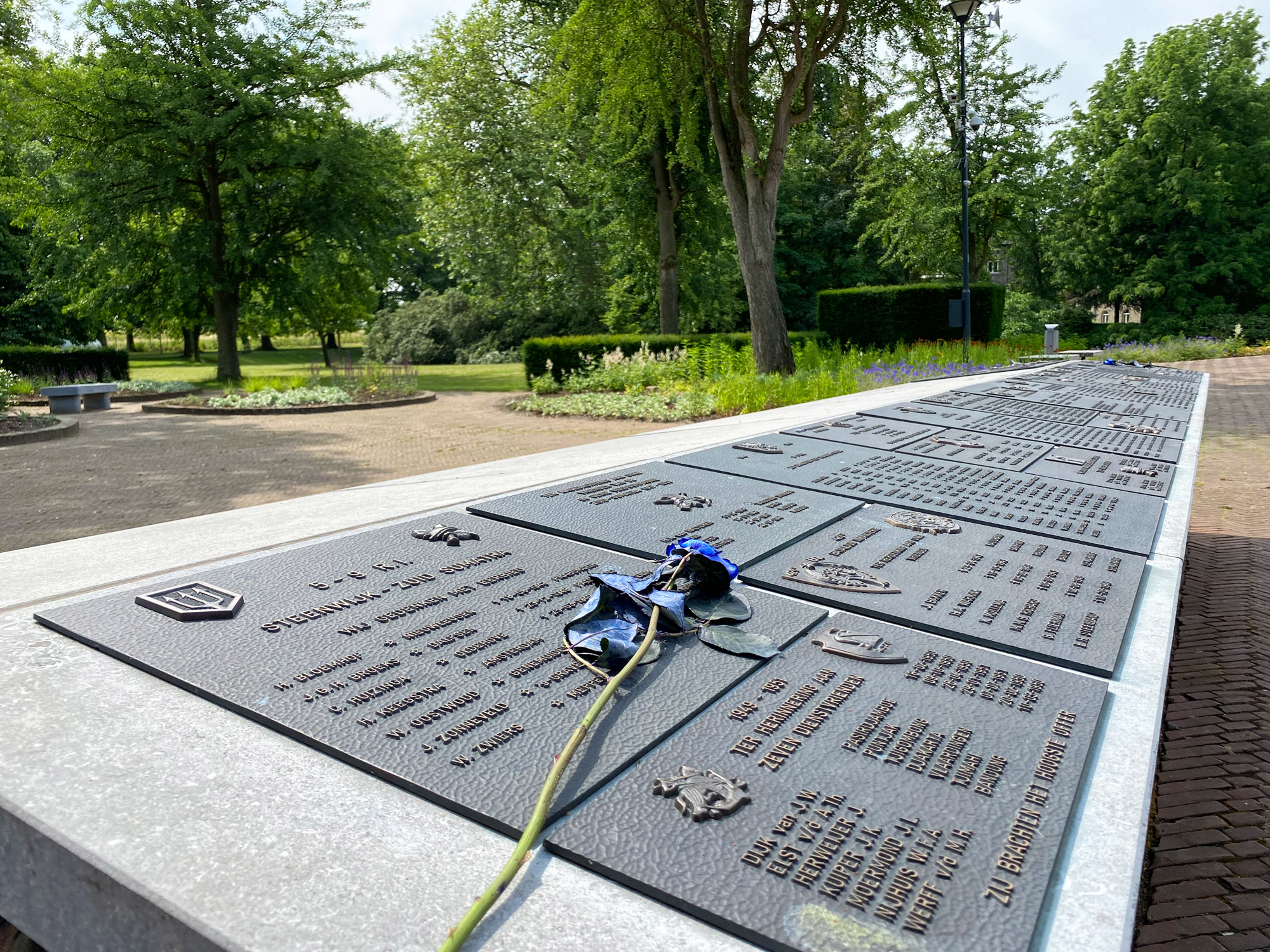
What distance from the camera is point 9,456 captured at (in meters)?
11.5

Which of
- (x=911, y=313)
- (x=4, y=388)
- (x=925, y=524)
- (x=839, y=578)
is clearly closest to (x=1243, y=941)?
(x=839, y=578)

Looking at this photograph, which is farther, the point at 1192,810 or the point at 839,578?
the point at 1192,810

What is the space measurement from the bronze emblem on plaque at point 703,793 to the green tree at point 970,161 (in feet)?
96.6

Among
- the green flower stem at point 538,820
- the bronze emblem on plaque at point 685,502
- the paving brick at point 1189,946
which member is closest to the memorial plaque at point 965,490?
the bronze emblem on plaque at point 685,502

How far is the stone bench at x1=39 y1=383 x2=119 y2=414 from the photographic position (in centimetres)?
1673

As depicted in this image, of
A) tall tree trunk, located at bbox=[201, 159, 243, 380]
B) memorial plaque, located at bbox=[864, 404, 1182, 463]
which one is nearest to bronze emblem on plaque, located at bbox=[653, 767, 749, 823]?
memorial plaque, located at bbox=[864, 404, 1182, 463]

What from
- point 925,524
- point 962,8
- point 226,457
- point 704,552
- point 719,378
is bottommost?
point 226,457

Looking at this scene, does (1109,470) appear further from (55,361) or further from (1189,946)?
(55,361)

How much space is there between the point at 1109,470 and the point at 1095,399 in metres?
3.10

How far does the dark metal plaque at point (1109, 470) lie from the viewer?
4066 mm

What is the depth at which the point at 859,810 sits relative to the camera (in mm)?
1507

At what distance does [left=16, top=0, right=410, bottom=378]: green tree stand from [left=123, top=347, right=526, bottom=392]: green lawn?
3.33m

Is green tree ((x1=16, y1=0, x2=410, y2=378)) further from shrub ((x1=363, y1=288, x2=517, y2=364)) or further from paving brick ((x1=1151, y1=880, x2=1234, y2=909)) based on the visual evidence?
paving brick ((x1=1151, y1=880, x2=1234, y2=909))

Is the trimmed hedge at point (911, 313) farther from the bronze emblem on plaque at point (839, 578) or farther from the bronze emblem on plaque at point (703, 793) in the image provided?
the bronze emblem on plaque at point (703, 793)
